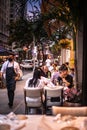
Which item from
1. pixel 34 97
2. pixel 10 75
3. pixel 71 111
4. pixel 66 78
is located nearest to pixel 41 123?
pixel 71 111

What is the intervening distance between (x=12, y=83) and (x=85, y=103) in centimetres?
501

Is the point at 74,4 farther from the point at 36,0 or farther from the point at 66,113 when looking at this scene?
the point at 66,113

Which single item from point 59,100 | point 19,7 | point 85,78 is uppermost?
point 19,7

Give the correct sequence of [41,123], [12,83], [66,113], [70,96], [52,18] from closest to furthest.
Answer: [41,123] → [66,113] → [70,96] → [52,18] → [12,83]

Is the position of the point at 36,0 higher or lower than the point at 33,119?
higher

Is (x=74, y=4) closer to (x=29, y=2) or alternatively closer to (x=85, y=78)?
(x=29, y=2)

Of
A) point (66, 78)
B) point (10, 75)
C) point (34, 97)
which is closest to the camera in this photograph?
point (34, 97)

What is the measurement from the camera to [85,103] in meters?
6.95

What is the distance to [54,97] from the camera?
321 inches

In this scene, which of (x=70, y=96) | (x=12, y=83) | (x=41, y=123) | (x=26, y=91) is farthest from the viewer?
(x=12, y=83)

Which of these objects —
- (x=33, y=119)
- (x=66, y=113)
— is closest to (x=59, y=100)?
(x=66, y=113)

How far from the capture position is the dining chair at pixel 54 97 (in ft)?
26.6

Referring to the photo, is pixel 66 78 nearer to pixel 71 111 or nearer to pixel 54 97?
pixel 54 97

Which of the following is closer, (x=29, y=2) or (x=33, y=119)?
(x=33, y=119)
